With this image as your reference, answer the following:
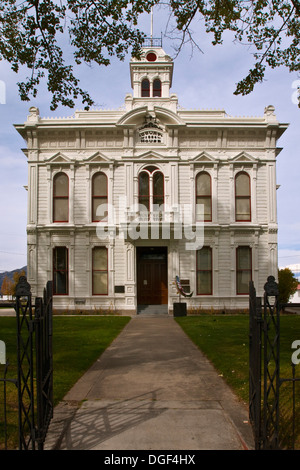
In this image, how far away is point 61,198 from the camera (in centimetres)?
2327

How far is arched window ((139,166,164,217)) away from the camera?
22719 mm

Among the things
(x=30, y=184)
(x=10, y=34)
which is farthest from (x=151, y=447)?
(x=30, y=184)

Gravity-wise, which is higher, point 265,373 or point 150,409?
point 265,373

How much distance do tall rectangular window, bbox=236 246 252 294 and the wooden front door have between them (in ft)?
12.9

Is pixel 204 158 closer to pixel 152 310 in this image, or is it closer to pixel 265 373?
pixel 152 310

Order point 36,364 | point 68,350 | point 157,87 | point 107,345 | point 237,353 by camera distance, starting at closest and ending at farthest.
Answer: point 36,364 < point 237,353 < point 68,350 < point 107,345 < point 157,87

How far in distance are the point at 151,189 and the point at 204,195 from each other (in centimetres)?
295

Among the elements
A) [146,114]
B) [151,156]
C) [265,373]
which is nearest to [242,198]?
[151,156]

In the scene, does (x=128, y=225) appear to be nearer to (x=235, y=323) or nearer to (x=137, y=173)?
(x=137, y=173)

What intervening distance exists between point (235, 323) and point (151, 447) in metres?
13.1

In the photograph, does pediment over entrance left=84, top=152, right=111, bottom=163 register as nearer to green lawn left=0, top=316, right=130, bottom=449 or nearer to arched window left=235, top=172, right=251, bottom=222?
arched window left=235, top=172, right=251, bottom=222

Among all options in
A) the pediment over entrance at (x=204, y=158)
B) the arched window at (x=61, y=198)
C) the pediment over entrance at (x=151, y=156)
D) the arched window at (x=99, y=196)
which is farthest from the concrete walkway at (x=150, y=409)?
the pediment over entrance at (x=204, y=158)

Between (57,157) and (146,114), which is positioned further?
(57,157)

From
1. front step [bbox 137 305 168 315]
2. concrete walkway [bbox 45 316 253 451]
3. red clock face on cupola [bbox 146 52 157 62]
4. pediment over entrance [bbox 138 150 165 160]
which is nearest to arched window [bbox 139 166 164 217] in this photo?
pediment over entrance [bbox 138 150 165 160]
